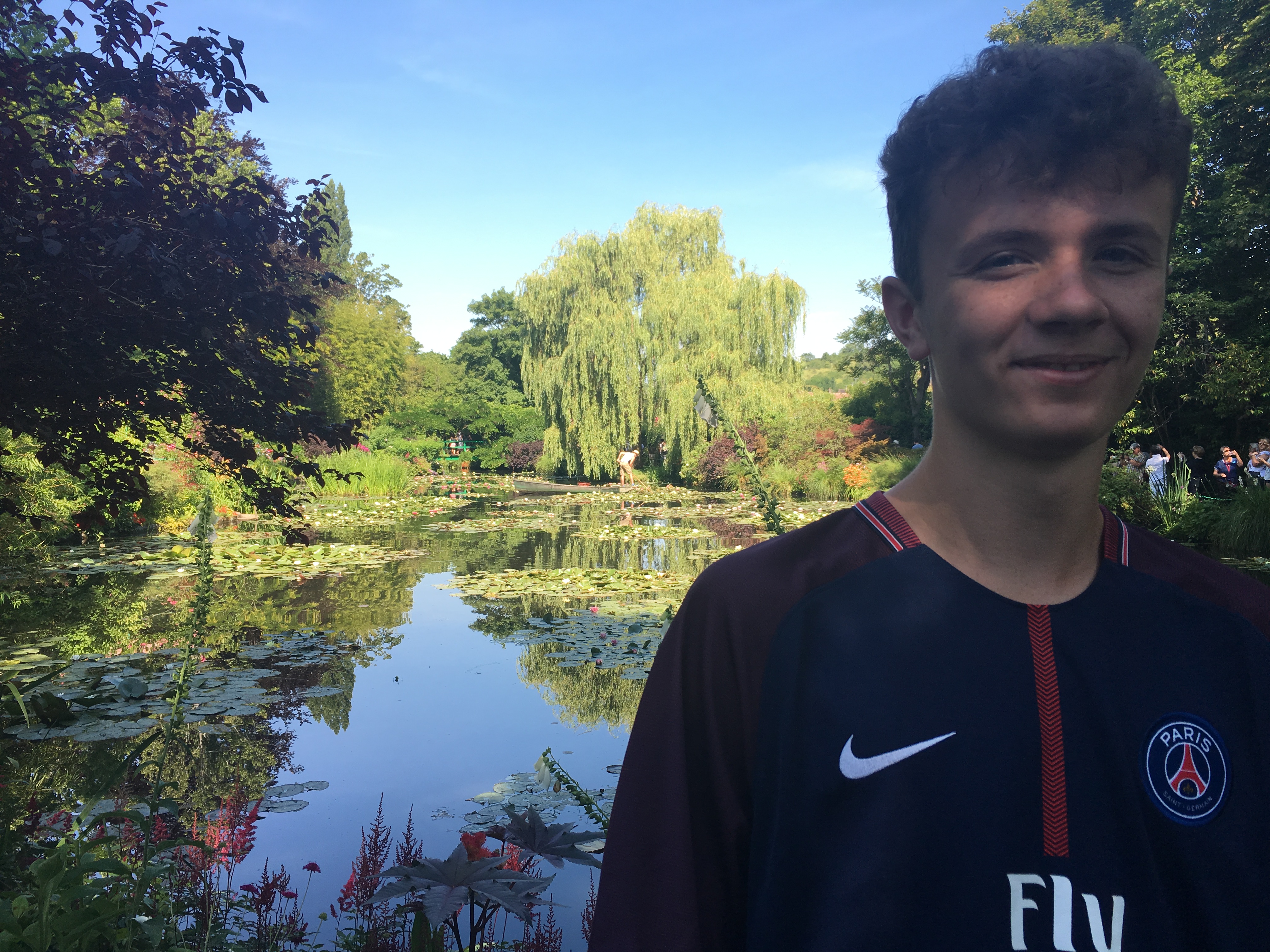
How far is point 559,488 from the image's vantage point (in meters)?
24.1

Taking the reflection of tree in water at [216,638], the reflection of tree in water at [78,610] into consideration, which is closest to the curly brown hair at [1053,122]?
the reflection of tree in water at [216,638]

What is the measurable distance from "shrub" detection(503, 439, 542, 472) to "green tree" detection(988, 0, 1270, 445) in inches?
814

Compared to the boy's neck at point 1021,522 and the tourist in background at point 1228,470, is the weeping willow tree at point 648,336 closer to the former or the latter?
the tourist in background at point 1228,470

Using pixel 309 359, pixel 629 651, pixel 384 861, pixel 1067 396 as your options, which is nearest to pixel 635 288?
pixel 309 359

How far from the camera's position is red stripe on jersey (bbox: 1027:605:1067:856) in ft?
2.99

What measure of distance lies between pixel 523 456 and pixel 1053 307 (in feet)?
107

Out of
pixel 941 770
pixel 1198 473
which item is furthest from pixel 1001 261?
pixel 1198 473

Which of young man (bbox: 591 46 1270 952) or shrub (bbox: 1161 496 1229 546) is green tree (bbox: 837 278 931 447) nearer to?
shrub (bbox: 1161 496 1229 546)

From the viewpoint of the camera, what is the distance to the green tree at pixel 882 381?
29844 mm

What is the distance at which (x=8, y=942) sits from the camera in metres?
1.88

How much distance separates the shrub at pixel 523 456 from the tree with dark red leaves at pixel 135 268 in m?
28.3

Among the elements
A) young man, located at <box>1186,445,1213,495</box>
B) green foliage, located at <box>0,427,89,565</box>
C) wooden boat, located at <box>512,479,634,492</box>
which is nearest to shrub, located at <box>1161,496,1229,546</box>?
young man, located at <box>1186,445,1213,495</box>

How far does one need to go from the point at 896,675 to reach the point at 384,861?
2.93 metres

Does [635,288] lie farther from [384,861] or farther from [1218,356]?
[384,861]
